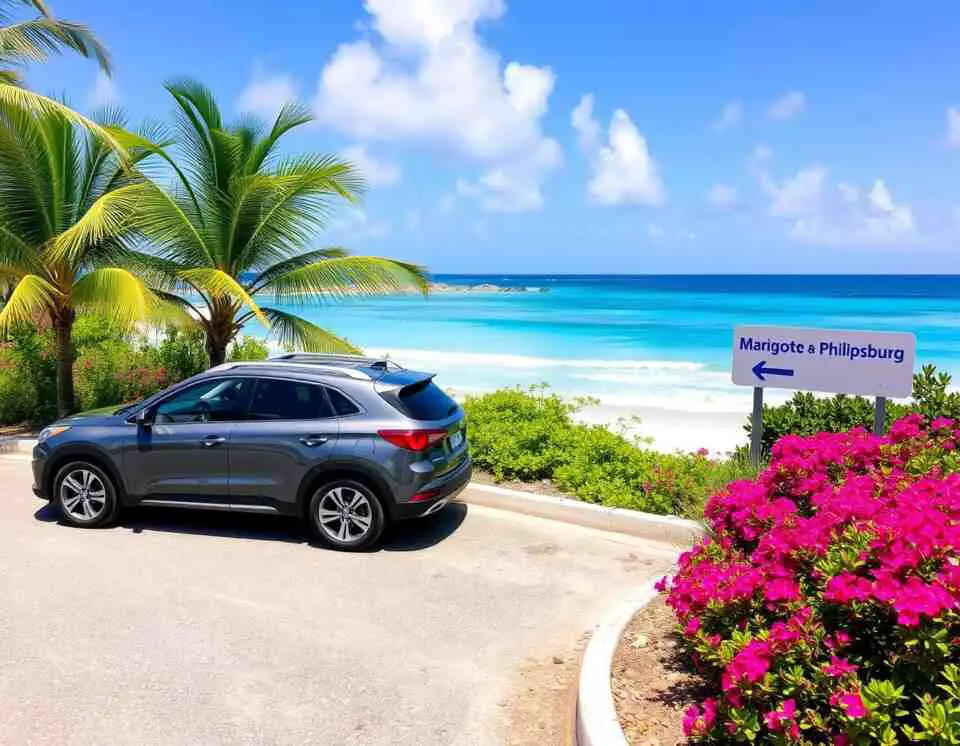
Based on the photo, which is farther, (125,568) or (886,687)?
(125,568)

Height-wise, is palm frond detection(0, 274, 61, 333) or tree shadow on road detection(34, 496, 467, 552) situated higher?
palm frond detection(0, 274, 61, 333)

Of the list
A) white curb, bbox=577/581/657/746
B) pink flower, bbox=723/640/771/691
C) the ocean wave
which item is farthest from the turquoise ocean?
pink flower, bbox=723/640/771/691

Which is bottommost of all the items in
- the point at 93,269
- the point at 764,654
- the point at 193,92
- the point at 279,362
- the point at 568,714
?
the point at 568,714

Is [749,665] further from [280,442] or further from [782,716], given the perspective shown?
[280,442]

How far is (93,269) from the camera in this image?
39.0 ft

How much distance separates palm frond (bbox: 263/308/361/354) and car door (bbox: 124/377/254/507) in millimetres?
4444

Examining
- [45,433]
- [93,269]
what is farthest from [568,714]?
[93,269]

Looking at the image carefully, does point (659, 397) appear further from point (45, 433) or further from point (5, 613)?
point (5, 613)

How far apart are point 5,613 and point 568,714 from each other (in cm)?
390

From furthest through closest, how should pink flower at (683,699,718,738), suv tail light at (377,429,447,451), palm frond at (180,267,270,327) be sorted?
palm frond at (180,267,270,327) < suv tail light at (377,429,447,451) < pink flower at (683,699,718,738)

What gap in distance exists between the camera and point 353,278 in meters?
11.7

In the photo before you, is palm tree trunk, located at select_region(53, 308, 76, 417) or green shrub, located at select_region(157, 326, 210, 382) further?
green shrub, located at select_region(157, 326, 210, 382)

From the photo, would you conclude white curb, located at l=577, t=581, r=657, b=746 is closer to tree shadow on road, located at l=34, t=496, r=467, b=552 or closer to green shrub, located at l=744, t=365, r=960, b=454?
tree shadow on road, located at l=34, t=496, r=467, b=552

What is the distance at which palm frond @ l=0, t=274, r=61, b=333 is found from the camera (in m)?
10.3
